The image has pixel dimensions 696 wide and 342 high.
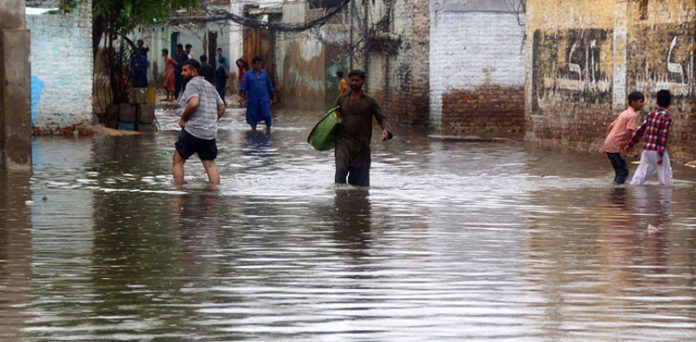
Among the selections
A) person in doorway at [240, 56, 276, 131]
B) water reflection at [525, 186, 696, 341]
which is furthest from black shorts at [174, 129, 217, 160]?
person in doorway at [240, 56, 276, 131]

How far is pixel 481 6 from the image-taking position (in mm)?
25188

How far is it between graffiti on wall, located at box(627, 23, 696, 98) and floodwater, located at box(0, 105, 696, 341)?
80.0 inches

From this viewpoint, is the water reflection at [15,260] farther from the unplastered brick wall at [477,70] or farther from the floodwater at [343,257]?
the unplastered brick wall at [477,70]

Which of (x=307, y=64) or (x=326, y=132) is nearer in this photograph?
(x=326, y=132)

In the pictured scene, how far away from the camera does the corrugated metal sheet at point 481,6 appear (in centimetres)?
2517

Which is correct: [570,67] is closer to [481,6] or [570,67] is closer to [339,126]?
[481,6]

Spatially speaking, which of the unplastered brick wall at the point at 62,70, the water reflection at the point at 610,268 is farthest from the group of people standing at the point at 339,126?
the unplastered brick wall at the point at 62,70

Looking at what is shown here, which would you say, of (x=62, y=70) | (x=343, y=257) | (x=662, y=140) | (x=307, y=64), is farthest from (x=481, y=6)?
(x=343, y=257)

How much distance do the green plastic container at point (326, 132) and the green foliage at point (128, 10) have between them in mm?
10549

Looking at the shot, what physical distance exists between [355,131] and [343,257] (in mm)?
4775

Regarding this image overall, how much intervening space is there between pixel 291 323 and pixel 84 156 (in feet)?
38.8

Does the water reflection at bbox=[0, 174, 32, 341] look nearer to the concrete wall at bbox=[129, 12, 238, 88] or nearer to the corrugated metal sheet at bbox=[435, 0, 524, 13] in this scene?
the corrugated metal sheet at bbox=[435, 0, 524, 13]

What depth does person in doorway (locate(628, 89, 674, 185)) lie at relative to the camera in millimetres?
14086

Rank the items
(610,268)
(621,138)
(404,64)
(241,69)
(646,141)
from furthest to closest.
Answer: (241,69) < (404,64) < (621,138) < (646,141) < (610,268)
